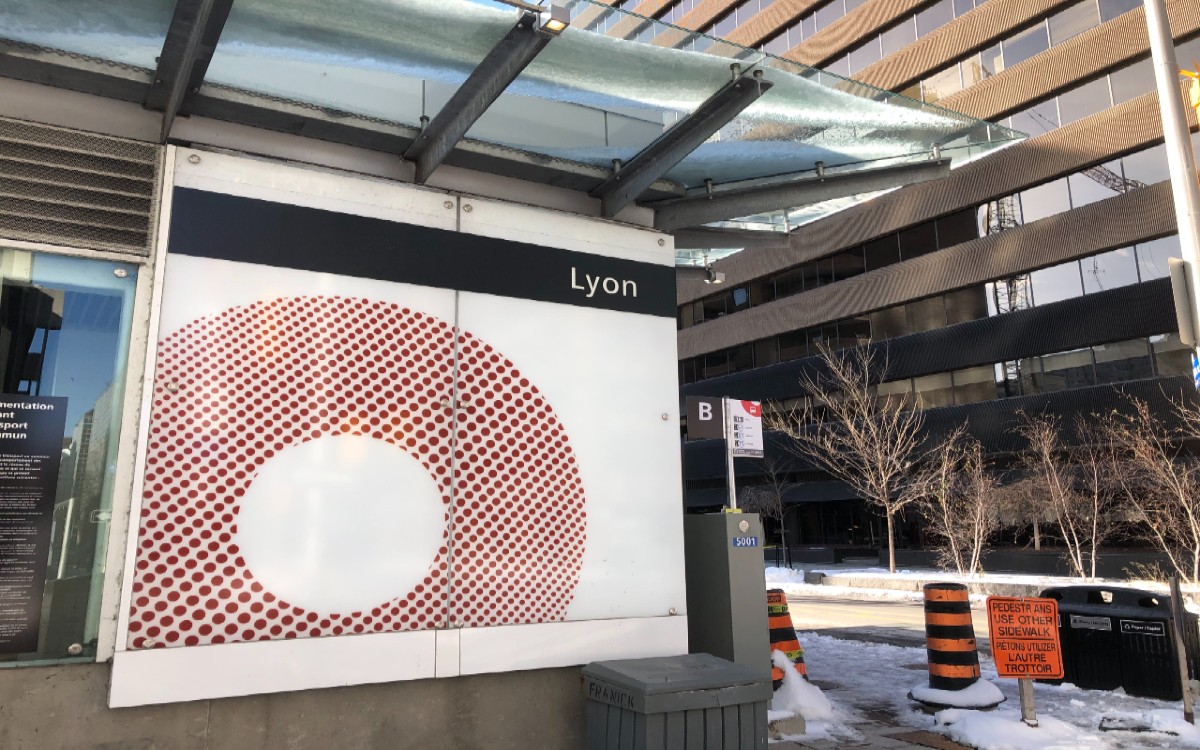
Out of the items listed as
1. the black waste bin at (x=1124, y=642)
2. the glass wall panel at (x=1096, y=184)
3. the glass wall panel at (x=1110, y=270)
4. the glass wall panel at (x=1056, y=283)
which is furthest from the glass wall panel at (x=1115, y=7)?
the black waste bin at (x=1124, y=642)

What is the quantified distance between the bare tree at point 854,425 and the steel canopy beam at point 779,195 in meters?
21.1

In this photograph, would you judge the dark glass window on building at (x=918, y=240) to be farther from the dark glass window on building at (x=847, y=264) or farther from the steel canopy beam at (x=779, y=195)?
the steel canopy beam at (x=779, y=195)

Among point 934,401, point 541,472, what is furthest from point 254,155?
point 934,401

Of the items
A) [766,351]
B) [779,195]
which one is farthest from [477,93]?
[766,351]

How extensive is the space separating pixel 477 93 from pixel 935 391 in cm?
3149

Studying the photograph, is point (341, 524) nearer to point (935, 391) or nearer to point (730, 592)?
point (730, 592)

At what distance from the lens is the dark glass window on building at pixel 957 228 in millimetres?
32062

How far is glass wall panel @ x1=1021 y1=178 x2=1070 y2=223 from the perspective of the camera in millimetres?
29141

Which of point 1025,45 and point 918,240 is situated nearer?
point 1025,45

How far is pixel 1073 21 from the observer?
1173 inches

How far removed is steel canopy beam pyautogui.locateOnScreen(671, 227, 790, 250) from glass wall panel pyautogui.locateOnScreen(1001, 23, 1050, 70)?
29.2m

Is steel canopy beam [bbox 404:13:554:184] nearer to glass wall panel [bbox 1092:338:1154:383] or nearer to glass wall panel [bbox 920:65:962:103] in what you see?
glass wall panel [bbox 1092:338:1154:383]

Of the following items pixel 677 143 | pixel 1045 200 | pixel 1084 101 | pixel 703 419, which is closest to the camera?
pixel 677 143

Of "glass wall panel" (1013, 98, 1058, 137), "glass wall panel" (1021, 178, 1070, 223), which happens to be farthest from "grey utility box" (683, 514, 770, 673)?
"glass wall panel" (1013, 98, 1058, 137)
